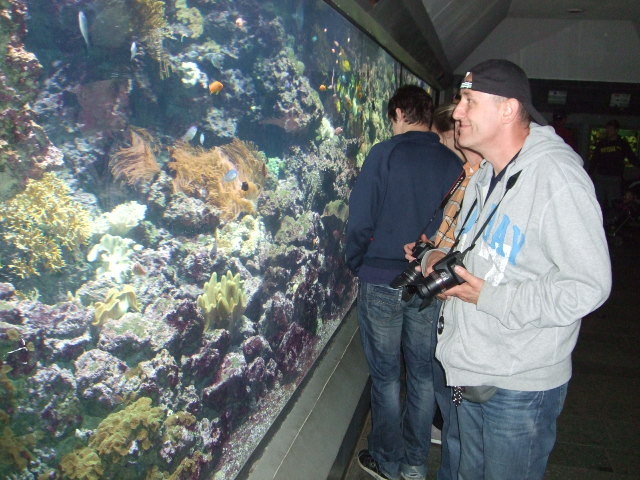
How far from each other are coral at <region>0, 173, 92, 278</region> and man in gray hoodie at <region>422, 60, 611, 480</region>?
106 cm

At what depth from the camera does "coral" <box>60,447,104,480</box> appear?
103cm

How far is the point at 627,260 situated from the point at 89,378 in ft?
32.8

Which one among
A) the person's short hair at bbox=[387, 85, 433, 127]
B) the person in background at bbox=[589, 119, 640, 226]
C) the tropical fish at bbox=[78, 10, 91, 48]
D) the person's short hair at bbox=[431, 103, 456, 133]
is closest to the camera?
the tropical fish at bbox=[78, 10, 91, 48]

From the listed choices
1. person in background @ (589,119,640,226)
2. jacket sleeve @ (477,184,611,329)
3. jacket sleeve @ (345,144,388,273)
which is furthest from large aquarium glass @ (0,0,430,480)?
person in background @ (589,119,640,226)

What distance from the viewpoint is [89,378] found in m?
1.07

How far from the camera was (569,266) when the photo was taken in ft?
4.46

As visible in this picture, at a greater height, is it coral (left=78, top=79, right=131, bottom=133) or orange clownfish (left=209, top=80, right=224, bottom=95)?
orange clownfish (left=209, top=80, right=224, bottom=95)

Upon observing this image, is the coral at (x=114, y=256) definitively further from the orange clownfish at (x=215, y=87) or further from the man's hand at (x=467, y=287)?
the man's hand at (x=467, y=287)

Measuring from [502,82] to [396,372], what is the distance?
1.67 metres

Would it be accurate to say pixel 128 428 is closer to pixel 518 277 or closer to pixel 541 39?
Result: pixel 518 277

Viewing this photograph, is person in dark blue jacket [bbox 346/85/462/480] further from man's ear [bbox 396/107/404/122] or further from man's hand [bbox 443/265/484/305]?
man's hand [bbox 443/265/484/305]

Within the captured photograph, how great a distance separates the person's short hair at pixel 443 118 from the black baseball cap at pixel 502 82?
110cm

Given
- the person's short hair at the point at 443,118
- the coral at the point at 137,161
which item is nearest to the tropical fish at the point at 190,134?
the coral at the point at 137,161

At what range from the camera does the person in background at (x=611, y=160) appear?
9180 millimetres
